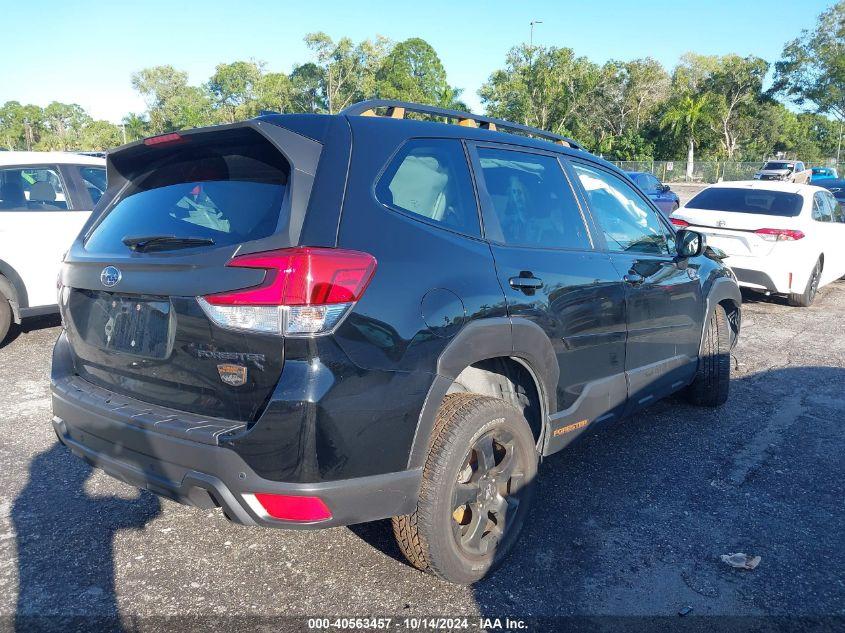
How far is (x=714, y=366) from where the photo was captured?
512 centimetres

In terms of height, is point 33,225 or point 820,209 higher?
point 33,225

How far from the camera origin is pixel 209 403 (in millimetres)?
2469

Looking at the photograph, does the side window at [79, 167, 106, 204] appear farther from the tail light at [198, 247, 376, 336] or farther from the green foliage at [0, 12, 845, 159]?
the green foliage at [0, 12, 845, 159]

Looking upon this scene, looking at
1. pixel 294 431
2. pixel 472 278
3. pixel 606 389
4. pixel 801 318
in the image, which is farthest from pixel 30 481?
pixel 801 318

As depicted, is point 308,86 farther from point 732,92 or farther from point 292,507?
point 292,507

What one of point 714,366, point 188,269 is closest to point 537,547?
point 188,269

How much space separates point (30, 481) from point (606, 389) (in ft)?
10.4

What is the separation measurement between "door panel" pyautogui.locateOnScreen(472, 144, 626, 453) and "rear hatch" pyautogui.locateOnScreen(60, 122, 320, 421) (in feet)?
3.28

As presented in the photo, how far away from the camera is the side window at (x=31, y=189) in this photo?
6.61m

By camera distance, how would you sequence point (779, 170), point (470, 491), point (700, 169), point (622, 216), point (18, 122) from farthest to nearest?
point (18, 122) → point (700, 169) → point (779, 170) → point (622, 216) → point (470, 491)

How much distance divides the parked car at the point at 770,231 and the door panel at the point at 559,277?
16.6ft

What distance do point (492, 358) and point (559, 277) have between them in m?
0.62

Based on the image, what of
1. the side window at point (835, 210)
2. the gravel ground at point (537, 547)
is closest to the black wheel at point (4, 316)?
the gravel ground at point (537, 547)

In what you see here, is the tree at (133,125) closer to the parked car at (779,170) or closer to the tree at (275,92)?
the tree at (275,92)
